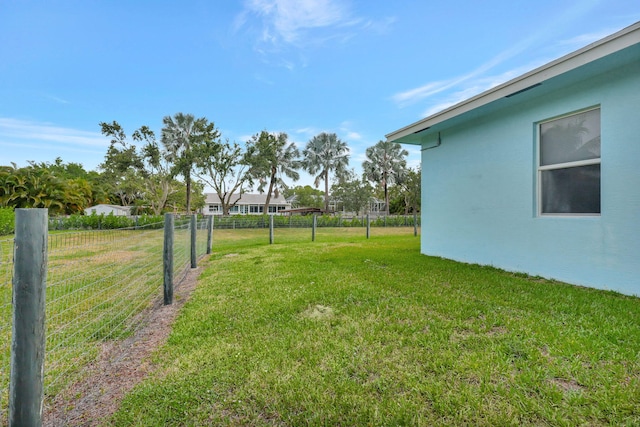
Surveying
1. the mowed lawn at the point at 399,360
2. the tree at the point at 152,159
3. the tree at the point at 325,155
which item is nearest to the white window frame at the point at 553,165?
the mowed lawn at the point at 399,360

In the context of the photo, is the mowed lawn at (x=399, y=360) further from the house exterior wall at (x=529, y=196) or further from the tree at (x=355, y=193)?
the tree at (x=355, y=193)

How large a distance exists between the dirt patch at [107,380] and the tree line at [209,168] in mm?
20881

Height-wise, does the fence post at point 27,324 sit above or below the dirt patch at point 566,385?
above

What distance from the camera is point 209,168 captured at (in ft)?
80.7

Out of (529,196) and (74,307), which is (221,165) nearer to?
(74,307)

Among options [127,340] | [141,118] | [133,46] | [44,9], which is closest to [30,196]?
[141,118]

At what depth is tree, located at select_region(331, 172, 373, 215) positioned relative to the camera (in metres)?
31.3

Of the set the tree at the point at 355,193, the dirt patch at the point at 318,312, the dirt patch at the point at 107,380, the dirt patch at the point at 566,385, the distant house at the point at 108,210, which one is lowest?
the dirt patch at the point at 107,380

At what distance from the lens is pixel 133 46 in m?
9.01

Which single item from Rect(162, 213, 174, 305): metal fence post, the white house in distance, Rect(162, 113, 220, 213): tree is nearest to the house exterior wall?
the white house in distance

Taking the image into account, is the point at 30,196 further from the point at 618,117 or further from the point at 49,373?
the point at 618,117

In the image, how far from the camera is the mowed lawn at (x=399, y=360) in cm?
151

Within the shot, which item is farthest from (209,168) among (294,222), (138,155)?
(294,222)

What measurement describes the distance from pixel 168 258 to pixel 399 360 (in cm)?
301
